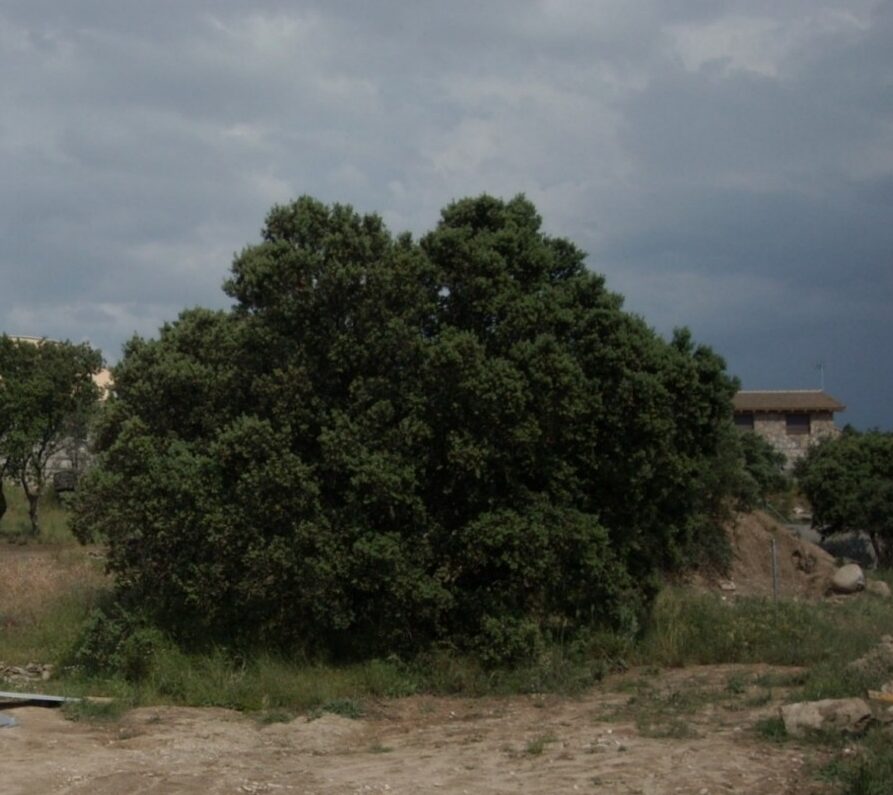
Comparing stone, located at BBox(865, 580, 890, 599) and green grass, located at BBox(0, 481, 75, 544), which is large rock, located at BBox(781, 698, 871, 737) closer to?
stone, located at BBox(865, 580, 890, 599)

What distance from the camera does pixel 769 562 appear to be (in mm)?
30766

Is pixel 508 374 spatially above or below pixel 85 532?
above

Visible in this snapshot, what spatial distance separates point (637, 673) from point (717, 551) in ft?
44.1

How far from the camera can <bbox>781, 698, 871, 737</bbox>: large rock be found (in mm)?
10523

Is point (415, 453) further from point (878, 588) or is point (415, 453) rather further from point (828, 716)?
point (878, 588)

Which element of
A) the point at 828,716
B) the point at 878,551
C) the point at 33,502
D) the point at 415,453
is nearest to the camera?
the point at 828,716

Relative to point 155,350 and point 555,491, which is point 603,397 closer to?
point 555,491

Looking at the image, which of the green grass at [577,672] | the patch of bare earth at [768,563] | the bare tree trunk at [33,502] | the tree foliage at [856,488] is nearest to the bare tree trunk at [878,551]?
the tree foliage at [856,488]

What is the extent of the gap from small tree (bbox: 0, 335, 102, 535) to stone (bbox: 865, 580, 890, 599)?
62.3 feet

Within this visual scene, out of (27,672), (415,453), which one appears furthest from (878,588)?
(27,672)

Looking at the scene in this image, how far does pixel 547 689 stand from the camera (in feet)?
47.5

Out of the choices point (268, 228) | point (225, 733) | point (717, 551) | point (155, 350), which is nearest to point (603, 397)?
point (268, 228)

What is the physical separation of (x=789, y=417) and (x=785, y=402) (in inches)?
32.9

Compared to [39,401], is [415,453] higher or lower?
lower
